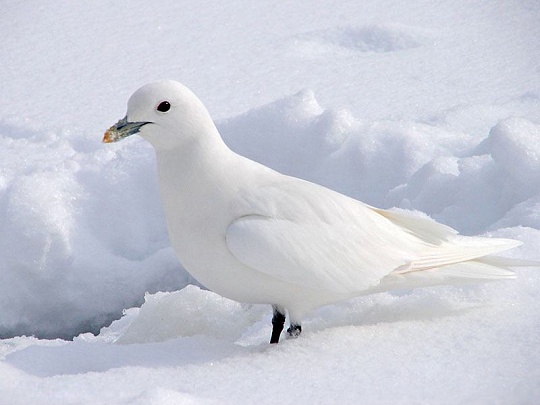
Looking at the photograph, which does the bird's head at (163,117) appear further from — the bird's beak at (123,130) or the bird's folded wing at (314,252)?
the bird's folded wing at (314,252)

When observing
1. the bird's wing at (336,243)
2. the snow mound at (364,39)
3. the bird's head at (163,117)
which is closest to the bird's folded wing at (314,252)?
the bird's wing at (336,243)

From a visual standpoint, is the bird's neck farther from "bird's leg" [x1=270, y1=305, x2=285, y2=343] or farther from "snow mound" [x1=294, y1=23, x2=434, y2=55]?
"snow mound" [x1=294, y1=23, x2=434, y2=55]

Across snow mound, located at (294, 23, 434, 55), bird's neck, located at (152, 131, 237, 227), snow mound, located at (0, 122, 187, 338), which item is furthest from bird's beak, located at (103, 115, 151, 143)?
snow mound, located at (294, 23, 434, 55)

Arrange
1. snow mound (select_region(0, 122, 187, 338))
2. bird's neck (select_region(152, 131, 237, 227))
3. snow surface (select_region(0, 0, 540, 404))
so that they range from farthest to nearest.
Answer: snow mound (select_region(0, 122, 187, 338)) → bird's neck (select_region(152, 131, 237, 227)) → snow surface (select_region(0, 0, 540, 404))

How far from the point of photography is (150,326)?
11.0 ft

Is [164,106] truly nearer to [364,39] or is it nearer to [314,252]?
[314,252]

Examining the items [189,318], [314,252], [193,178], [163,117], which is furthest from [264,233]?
[189,318]

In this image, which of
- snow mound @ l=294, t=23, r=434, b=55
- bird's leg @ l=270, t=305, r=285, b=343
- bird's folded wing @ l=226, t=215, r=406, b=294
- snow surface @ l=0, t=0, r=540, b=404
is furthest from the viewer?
snow mound @ l=294, t=23, r=434, b=55

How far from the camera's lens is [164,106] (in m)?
2.86

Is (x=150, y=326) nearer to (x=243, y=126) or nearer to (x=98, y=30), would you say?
(x=243, y=126)

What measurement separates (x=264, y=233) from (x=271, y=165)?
6.25ft

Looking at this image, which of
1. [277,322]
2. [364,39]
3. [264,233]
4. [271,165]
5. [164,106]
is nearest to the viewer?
[264,233]

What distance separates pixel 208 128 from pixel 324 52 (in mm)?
2933

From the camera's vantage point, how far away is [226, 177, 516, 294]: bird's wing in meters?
2.75
